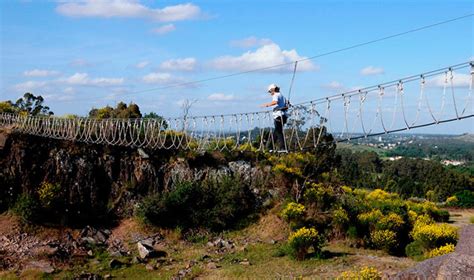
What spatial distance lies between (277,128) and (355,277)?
9.57ft

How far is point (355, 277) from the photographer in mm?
4945

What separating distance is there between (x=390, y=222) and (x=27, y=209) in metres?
8.22

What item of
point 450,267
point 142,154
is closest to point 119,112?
point 142,154

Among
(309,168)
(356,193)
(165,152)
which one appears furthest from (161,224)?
(356,193)

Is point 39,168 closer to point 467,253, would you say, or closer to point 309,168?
point 309,168

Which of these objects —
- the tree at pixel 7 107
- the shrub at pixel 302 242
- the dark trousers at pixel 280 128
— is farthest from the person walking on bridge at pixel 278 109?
the tree at pixel 7 107

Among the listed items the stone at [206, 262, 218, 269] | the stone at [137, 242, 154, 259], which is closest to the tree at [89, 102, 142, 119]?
the stone at [137, 242, 154, 259]

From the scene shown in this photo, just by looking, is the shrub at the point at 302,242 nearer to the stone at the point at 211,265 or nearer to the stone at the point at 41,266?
the stone at the point at 211,265

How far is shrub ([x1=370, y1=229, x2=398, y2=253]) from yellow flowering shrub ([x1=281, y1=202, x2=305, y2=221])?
1812mm

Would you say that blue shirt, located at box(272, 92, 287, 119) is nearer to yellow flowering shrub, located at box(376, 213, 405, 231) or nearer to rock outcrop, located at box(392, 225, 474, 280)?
rock outcrop, located at box(392, 225, 474, 280)

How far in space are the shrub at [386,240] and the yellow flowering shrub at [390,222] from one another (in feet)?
0.39

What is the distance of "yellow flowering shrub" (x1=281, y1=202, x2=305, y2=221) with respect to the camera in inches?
433

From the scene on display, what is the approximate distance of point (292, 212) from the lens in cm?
1098

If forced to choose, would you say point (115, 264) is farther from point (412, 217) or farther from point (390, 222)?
point (412, 217)
